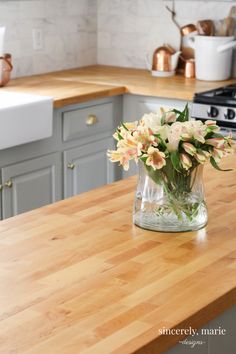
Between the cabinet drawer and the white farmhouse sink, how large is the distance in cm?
22

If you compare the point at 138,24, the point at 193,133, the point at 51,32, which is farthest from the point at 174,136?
the point at 138,24

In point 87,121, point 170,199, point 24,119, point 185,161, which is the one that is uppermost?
point 185,161

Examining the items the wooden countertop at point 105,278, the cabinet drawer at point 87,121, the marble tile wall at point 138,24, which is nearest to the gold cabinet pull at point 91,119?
the cabinet drawer at point 87,121

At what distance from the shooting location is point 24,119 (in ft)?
11.1

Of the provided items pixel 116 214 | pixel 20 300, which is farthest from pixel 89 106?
pixel 20 300

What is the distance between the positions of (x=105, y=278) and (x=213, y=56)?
111 inches

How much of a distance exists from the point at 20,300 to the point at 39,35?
10.1 feet

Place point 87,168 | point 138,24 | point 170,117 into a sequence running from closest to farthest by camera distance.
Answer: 1. point 170,117
2. point 87,168
3. point 138,24

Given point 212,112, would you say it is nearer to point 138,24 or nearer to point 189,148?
point 138,24

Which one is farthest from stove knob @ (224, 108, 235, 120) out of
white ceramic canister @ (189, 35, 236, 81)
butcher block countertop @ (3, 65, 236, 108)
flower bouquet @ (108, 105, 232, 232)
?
flower bouquet @ (108, 105, 232, 232)

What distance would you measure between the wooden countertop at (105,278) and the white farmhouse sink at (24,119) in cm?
119

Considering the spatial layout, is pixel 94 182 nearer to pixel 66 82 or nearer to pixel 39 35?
pixel 66 82

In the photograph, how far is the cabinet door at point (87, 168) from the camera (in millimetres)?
3830

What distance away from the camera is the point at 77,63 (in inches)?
187
